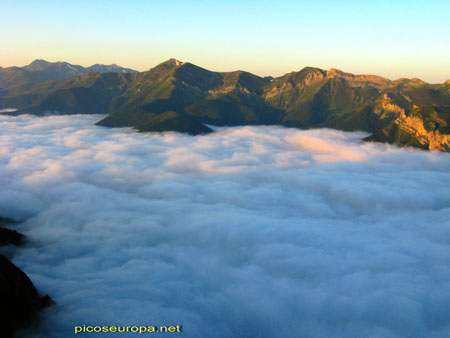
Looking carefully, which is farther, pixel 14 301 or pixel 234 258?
pixel 234 258

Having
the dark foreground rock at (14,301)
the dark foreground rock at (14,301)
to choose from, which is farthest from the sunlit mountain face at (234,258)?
the dark foreground rock at (14,301)

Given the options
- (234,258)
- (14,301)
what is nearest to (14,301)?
(14,301)

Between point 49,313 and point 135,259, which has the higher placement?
point 49,313

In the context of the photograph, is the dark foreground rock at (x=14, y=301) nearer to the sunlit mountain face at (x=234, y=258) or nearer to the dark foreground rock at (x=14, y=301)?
the dark foreground rock at (x=14, y=301)

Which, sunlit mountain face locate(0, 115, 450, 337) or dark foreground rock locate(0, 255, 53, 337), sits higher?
dark foreground rock locate(0, 255, 53, 337)

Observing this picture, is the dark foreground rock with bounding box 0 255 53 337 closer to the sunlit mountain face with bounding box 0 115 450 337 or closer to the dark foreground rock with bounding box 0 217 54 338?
the dark foreground rock with bounding box 0 217 54 338

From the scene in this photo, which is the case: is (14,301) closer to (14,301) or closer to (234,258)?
(14,301)

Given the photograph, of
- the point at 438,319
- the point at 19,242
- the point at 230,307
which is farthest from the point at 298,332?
the point at 19,242

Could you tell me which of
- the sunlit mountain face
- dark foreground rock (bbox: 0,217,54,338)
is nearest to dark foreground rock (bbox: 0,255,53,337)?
dark foreground rock (bbox: 0,217,54,338)

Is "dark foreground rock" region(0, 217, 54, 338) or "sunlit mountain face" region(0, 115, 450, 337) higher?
"dark foreground rock" region(0, 217, 54, 338)

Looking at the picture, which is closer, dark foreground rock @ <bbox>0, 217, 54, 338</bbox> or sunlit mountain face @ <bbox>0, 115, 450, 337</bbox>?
dark foreground rock @ <bbox>0, 217, 54, 338</bbox>

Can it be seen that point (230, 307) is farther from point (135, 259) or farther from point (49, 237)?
point (49, 237)
